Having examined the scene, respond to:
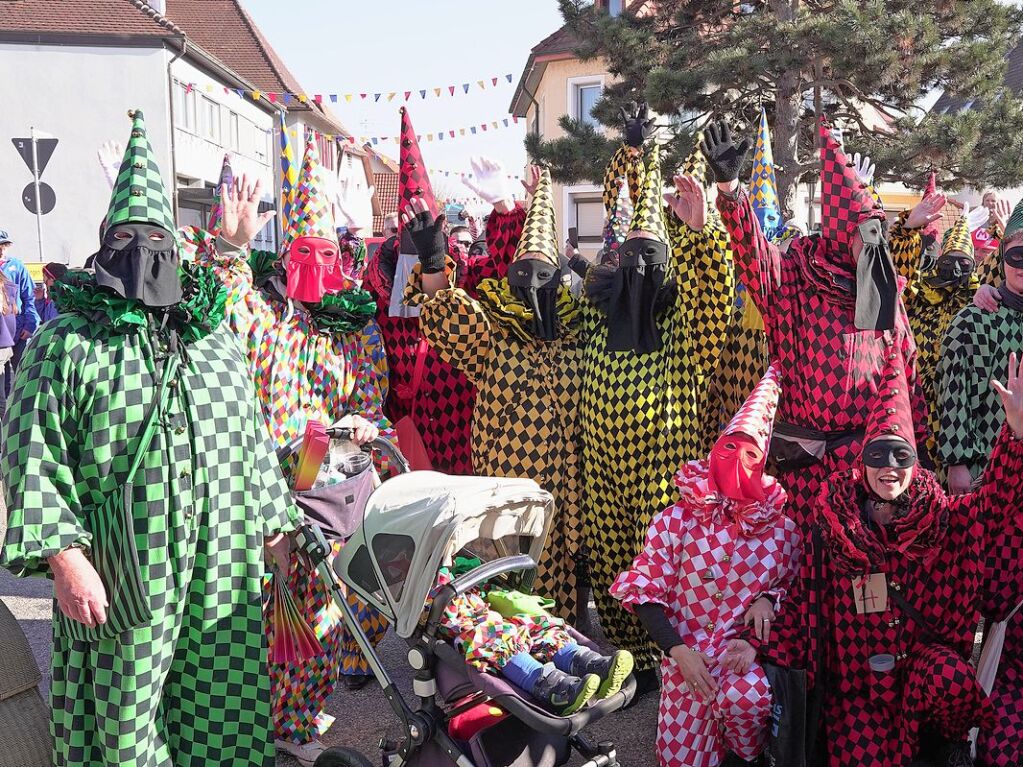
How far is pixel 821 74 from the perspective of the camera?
A: 12078 millimetres

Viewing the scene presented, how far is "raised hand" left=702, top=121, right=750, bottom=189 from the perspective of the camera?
13.1 ft

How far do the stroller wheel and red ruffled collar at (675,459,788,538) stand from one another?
1.44 m

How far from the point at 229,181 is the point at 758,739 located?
2.98 metres

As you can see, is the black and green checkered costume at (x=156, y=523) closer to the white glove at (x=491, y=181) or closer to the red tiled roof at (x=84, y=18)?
the white glove at (x=491, y=181)

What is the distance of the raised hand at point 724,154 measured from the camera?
3.98 m

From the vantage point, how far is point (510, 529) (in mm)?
3418

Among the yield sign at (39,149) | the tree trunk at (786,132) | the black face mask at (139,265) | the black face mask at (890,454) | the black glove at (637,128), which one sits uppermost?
the tree trunk at (786,132)

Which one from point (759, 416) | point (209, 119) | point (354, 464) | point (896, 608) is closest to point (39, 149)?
point (354, 464)

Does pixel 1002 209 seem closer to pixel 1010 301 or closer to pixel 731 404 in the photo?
pixel 1010 301

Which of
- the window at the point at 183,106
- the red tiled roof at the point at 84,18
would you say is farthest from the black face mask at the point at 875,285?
the window at the point at 183,106

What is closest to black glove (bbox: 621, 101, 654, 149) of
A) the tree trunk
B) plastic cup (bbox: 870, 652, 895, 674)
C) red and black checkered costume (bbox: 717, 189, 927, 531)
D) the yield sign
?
red and black checkered costume (bbox: 717, 189, 927, 531)

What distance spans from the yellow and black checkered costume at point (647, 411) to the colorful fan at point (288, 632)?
145cm

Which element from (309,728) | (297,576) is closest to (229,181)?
(297,576)

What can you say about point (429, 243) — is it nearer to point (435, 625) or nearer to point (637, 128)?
point (637, 128)
